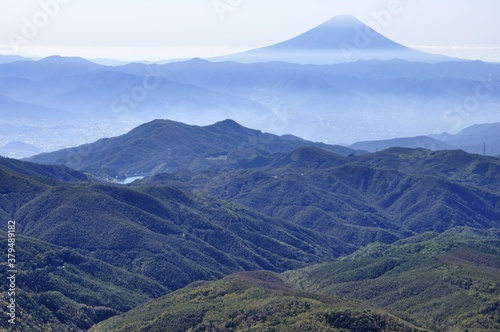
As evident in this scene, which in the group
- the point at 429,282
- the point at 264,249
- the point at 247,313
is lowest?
the point at 264,249

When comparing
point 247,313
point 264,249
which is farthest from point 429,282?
point 264,249

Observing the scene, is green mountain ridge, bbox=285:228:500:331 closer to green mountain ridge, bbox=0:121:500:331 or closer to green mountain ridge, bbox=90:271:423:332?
green mountain ridge, bbox=0:121:500:331

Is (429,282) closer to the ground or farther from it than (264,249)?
farther from it

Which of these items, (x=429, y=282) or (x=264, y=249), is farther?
(x=264, y=249)

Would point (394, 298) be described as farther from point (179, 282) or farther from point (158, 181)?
point (158, 181)

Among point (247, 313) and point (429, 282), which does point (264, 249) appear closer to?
point (429, 282)

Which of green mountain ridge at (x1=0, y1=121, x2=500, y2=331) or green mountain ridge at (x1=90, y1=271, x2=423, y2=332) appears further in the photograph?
green mountain ridge at (x1=0, y1=121, x2=500, y2=331)

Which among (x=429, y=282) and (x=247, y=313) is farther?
(x=429, y=282)

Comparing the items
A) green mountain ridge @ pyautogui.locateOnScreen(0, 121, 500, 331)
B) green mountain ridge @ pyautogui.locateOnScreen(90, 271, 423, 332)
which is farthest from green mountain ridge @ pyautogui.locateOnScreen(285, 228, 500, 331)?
green mountain ridge @ pyautogui.locateOnScreen(90, 271, 423, 332)

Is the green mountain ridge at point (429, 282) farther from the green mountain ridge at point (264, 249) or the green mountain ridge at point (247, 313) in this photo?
the green mountain ridge at point (247, 313)

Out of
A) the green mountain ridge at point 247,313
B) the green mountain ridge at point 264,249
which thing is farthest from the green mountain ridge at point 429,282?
the green mountain ridge at point 247,313

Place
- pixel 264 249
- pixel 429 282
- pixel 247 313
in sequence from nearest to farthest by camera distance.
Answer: pixel 247 313, pixel 429 282, pixel 264 249

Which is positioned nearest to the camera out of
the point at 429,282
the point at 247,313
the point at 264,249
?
the point at 247,313
